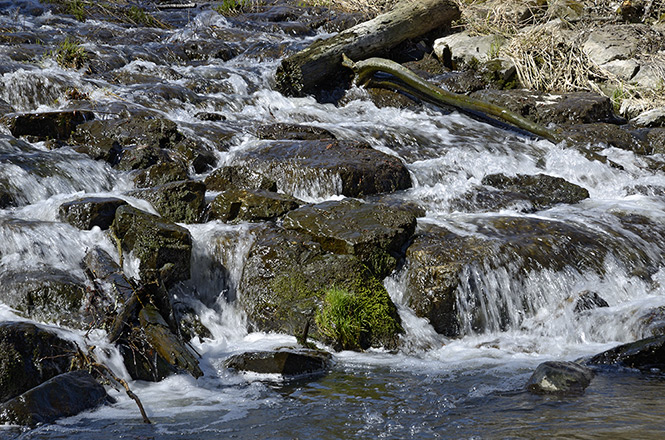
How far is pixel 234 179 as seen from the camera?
26.3 feet

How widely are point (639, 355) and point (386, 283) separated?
7.55 ft

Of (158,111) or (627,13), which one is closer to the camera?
(158,111)

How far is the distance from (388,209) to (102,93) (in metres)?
5.84

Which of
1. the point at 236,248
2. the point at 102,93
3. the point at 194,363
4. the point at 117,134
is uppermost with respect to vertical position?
the point at 102,93

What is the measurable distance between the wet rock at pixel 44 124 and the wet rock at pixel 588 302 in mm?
6620

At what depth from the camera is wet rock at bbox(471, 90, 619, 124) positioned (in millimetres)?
11359

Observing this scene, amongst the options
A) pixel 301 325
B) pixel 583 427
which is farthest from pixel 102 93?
pixel 583 427

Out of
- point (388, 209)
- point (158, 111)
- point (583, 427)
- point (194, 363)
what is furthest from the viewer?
point (158, 111)

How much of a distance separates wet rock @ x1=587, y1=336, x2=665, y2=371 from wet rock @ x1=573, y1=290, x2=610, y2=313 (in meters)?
1.08

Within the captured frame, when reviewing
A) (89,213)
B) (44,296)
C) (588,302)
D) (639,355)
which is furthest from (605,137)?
(44,296)

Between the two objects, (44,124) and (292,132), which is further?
(292,132)

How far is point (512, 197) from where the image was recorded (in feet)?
27.1

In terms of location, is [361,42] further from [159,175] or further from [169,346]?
[169,346]

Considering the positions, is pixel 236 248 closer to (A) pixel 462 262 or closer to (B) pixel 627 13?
(A) pixel 462 262
